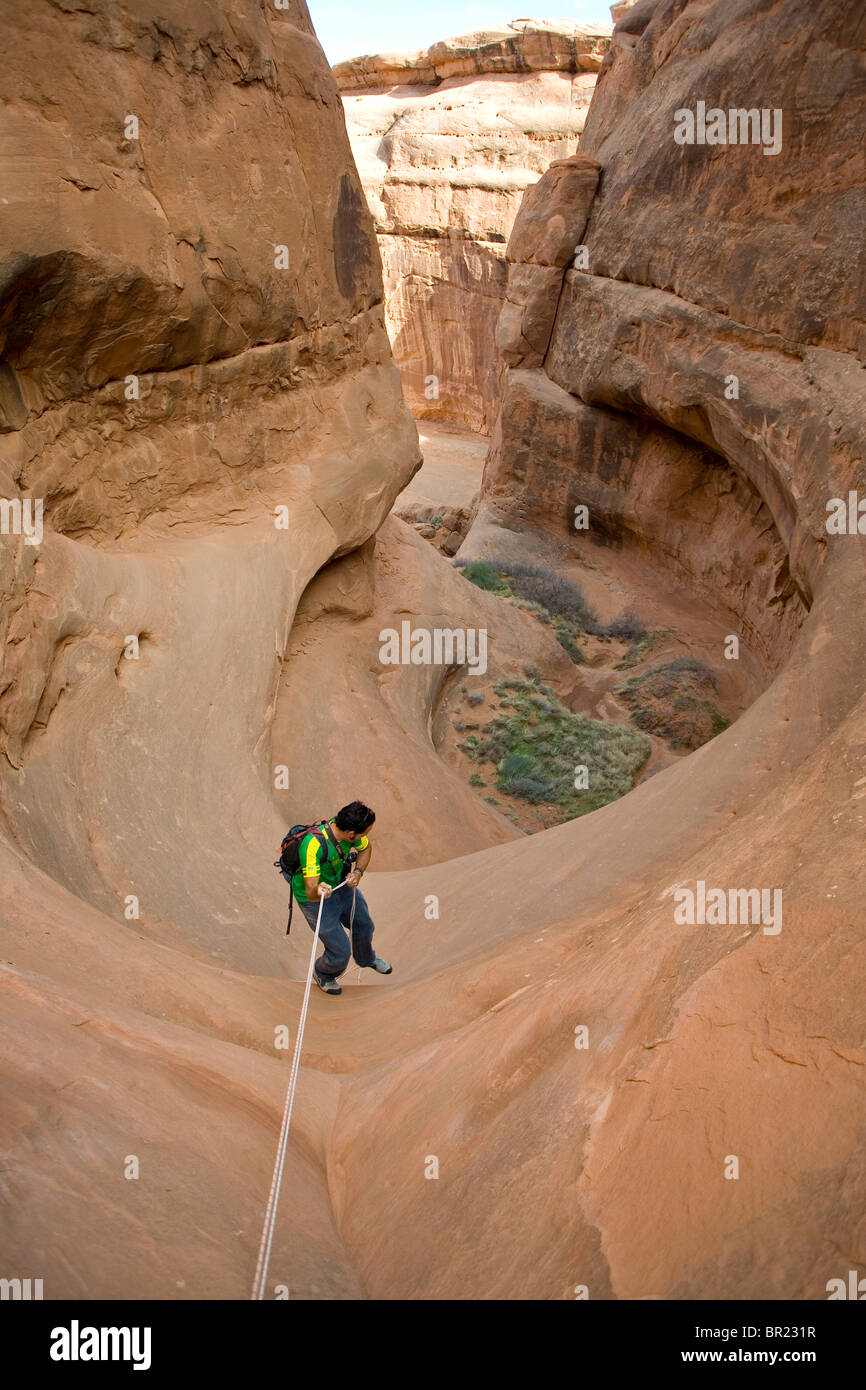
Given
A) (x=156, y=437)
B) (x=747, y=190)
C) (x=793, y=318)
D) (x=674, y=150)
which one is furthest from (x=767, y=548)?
(x=156, y=437)

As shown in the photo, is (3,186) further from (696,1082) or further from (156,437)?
(696,1082)

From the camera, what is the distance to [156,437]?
8383 mm

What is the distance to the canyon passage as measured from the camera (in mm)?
2600

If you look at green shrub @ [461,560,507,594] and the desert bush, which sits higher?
green shrub @ [461,560,507,594]

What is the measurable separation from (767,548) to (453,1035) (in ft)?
38.2

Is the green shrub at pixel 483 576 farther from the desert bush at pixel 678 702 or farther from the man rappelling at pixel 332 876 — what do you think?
the man rappelling at pixel 332 876

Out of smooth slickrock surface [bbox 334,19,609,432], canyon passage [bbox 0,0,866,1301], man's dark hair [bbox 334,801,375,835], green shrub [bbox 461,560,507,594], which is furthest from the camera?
smooth slickrock surface [bbox 334,19,609,432]

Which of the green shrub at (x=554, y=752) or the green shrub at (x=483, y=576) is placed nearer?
the green shrub at (x=554, y=752)

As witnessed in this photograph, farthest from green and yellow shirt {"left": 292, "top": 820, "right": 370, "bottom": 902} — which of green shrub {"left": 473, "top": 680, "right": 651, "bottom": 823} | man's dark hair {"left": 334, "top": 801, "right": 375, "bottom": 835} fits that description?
green shrub {"left": 473, "top": 680, "right": 651, "bottom": 823}

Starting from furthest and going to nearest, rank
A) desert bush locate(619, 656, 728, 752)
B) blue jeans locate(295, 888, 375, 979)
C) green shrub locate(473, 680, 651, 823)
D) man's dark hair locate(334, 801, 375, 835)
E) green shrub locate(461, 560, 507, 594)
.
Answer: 1. green shrub locate(461, 560, 507, 594)
2. desert bush locate(619, 656, 728, 752)
3. green shrub locate(473, 680, 651, 823)
4. blue jeans locate(295, 888, 375, 979)
5. man's dark hair locate(334, 801, 375, 835)

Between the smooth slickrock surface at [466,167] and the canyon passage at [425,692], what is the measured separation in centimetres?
1186

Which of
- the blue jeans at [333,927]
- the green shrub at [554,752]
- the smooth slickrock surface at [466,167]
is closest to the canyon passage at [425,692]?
the green shrub at [554,752]

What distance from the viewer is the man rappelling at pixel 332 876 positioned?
16.8ft

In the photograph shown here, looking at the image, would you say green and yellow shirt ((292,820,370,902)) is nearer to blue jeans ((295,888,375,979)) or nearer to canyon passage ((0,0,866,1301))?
blue jeans ((295,888,375,979))
